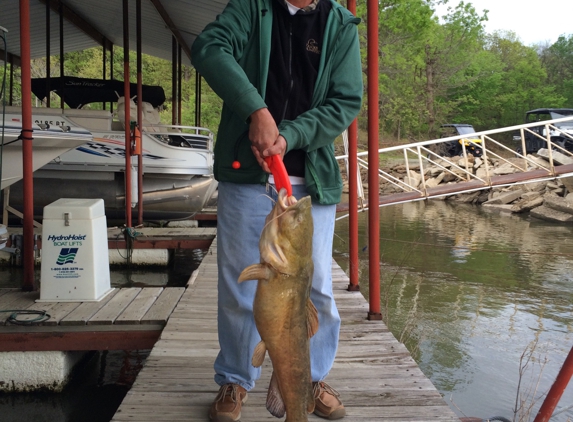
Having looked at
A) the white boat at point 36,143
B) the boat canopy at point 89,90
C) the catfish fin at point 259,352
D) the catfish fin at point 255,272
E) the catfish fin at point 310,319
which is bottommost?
the catfish fin at point 259,352

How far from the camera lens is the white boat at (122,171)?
1063 centimetres

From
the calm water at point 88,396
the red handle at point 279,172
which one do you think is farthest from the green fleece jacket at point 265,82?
the calm water at point 88,396

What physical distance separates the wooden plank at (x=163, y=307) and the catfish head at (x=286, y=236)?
99.0 inches

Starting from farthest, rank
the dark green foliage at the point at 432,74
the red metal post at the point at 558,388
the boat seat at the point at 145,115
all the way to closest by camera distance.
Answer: the dark green foliage at the point at 432,74 → the boat seat at the point at 145,115 → the red metal post at the point at 558,388

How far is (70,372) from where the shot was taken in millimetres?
4453

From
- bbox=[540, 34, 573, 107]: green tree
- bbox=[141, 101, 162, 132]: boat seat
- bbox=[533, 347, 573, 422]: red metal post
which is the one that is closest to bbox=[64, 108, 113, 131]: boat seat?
bbox=[141, 101, 162, 132]: boat seat

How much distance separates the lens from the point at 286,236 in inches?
75.3

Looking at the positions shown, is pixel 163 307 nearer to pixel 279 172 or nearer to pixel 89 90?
pixel 279 172

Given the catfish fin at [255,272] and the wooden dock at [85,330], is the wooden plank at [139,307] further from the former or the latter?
the catfish fin at [255,272]

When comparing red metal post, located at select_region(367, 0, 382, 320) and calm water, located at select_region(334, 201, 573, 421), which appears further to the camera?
calm water, located at select_region(334, 201, 573, 421)

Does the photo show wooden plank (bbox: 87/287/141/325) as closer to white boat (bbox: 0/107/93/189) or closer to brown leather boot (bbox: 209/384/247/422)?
brown leather boot (bbox: 209/384/247/422)

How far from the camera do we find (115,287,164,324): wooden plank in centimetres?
421

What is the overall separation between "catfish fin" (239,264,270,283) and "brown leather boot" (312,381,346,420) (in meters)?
0.90

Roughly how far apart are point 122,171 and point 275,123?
8903 mm
